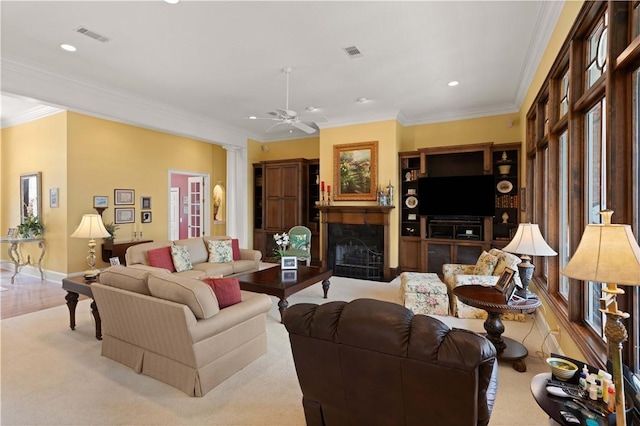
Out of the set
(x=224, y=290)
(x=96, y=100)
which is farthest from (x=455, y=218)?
(x=96, y=100)

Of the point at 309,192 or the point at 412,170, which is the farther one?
the point at 309,192

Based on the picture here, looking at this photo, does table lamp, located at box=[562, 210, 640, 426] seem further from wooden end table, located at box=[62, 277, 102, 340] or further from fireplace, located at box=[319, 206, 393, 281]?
fireplace, located at box=[319, 206, 393, 281]

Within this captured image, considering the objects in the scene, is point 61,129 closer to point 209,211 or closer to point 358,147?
point 209,211

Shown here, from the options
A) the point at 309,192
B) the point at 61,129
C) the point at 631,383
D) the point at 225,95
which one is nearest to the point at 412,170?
the point at 309,192

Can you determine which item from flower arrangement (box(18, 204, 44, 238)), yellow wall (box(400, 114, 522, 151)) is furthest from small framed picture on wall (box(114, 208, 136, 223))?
yellow wall (box(400, 114, 522, 151))

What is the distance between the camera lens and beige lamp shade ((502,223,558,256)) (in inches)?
111

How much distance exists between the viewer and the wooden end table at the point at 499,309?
9.27 feet

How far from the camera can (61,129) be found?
19.3 feet

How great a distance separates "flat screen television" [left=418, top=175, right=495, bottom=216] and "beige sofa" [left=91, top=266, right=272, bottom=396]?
14.0 ft

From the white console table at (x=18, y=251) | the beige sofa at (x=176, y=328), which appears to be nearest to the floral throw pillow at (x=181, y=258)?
the beige sofa at (x=176, y=328)

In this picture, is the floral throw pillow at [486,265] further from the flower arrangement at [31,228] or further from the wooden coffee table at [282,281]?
the flower arrangement at [31,228]

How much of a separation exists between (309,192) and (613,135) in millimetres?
6391

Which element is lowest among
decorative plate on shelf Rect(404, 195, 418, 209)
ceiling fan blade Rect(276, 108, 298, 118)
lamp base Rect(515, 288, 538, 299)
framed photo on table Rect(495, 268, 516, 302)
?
lamp base Rect(515, 288, 538, 299)

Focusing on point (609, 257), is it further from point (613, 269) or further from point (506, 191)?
point (506, 191)
